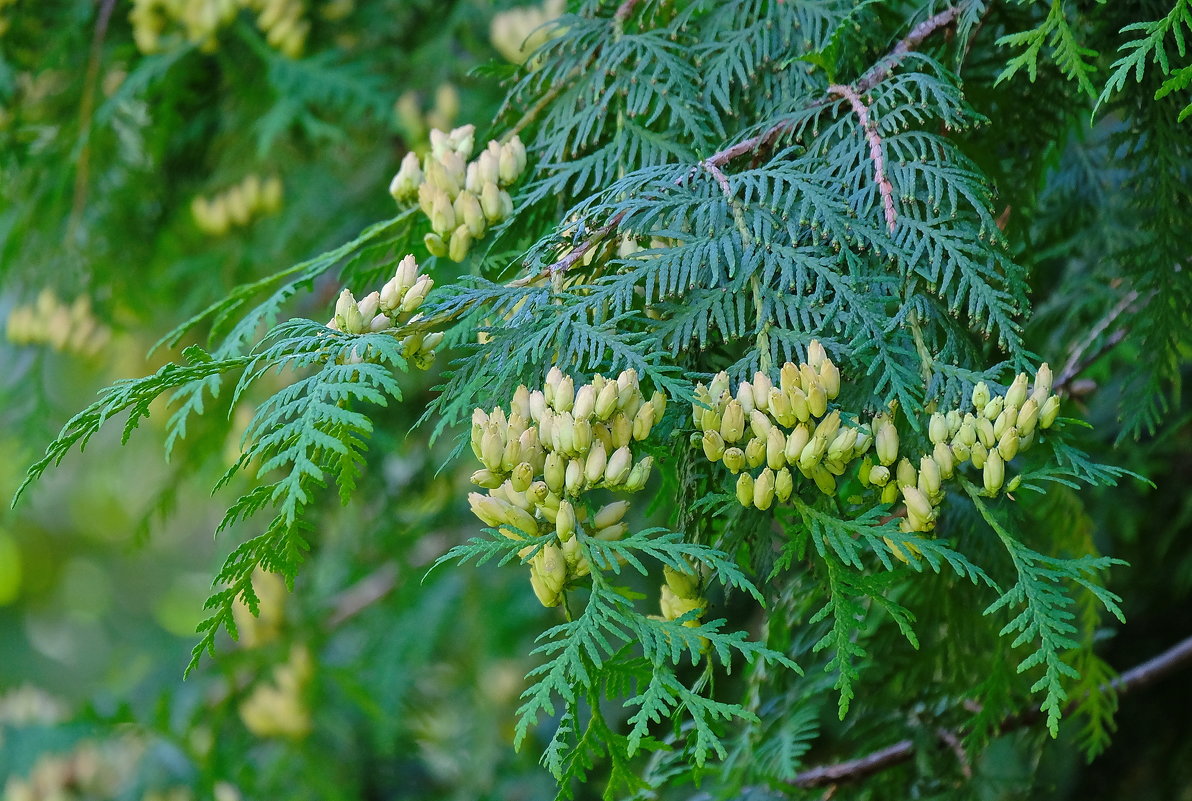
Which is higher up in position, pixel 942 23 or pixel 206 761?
Answer: pixel 942 23

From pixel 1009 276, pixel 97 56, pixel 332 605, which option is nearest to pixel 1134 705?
pixel 1009 276

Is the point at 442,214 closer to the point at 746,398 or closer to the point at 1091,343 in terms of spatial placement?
the point at 746,398

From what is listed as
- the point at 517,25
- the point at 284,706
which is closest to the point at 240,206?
the point at 517,25

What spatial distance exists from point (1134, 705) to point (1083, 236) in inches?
29.7

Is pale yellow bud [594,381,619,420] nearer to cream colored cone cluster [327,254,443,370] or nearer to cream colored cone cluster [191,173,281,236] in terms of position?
cream colored cone cluster [327,254,443,370]

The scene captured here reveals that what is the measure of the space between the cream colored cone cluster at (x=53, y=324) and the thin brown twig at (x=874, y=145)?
141 cm

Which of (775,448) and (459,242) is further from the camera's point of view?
(459,242)

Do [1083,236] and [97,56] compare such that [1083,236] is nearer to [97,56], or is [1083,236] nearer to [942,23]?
[942,23]

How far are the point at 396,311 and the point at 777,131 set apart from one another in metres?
0.33

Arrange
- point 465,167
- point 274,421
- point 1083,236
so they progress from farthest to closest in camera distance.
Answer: point 1083,236 → point 465,167 → point 274,421

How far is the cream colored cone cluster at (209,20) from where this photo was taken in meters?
1.58

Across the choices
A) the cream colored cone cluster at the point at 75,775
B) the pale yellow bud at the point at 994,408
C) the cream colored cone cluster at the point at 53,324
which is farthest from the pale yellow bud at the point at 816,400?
the cream colored cone cluster at the point at 75,775

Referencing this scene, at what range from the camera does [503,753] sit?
2209mm

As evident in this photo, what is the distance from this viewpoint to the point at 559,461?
630 millimetres
